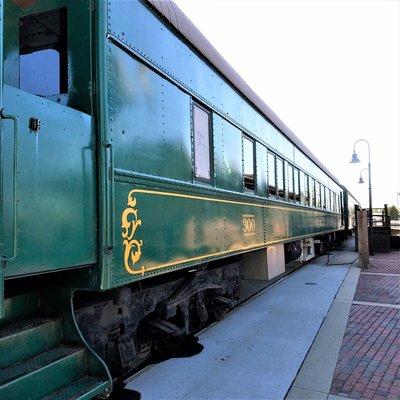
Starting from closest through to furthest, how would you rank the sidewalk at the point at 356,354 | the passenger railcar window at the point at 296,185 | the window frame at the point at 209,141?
1. the sidewalk at the point at 356,354
2. the window frame at the point at 209,141
3. the passenger railcar window at the point at 296,185

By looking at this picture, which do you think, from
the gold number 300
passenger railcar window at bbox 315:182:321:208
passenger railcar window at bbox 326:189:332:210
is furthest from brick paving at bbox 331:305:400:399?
passenger railcar window at bbox 326:189:332:210

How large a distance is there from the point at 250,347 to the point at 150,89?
9.84ft

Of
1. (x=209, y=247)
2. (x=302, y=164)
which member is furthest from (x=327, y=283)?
(x=209, y=247)

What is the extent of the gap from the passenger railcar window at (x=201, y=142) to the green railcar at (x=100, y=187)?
21mm

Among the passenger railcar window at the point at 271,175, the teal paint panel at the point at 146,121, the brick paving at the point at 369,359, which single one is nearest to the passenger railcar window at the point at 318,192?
the passenger railcar window at the point at 271,175

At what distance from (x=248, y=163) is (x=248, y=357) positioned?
107 inches

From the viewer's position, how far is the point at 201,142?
4.61 meters

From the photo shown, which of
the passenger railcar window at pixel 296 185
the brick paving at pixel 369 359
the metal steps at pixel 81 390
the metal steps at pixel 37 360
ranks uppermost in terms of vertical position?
the passenger railcar window at pixel 296 185

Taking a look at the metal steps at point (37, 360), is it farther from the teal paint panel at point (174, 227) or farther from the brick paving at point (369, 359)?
the brick paving at point (369, 359)

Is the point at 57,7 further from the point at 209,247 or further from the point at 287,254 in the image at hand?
the point at 287,254

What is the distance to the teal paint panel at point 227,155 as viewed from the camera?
496cm

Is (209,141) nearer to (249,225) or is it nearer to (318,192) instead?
(249,225)

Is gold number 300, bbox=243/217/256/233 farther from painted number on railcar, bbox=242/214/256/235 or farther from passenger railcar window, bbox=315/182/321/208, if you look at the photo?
passenger railcar window, bbox=315/182/321/208

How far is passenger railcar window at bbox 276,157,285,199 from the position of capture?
798cm
